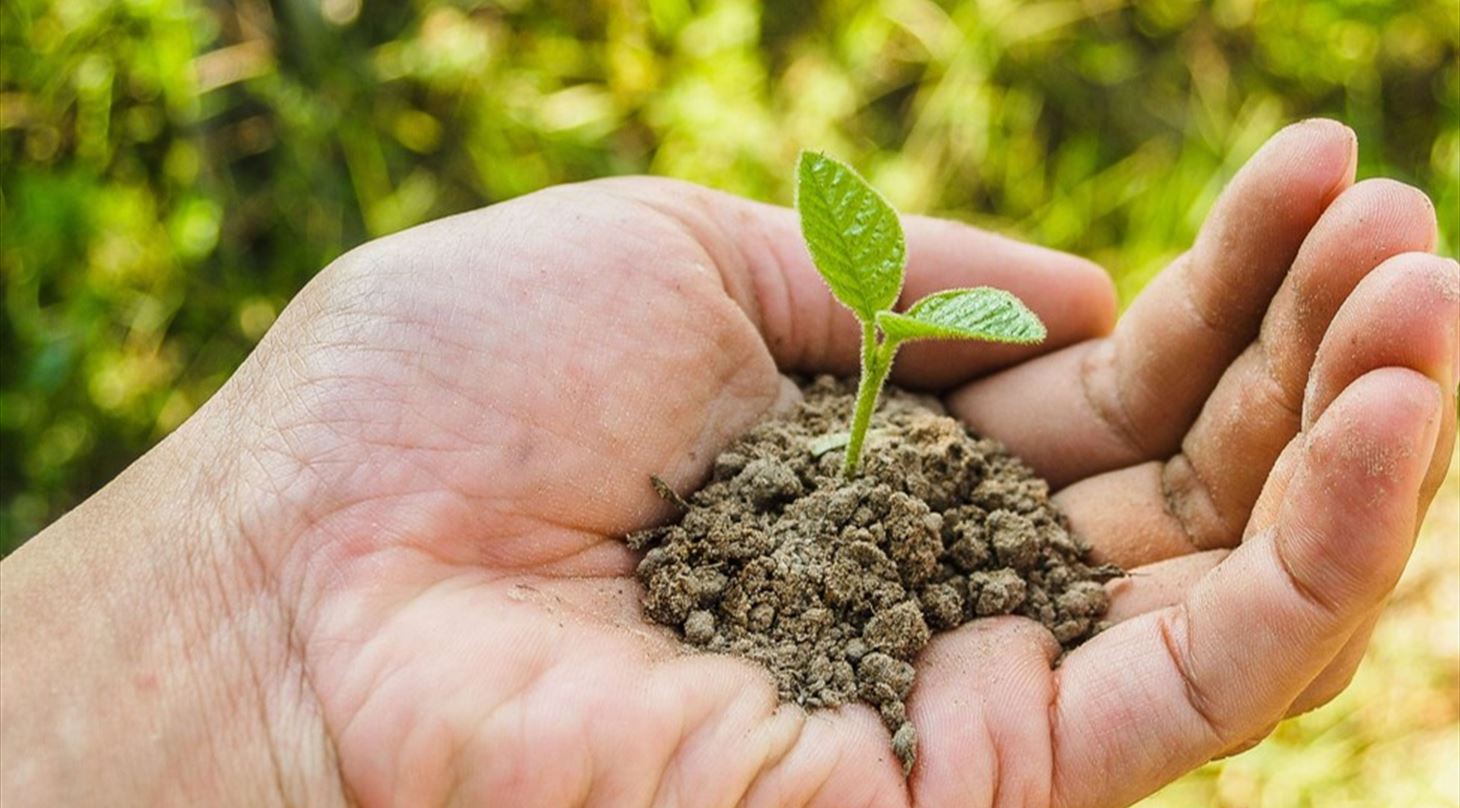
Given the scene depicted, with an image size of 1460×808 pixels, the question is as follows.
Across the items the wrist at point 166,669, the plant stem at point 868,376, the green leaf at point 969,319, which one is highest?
the green leaf at point 969,319

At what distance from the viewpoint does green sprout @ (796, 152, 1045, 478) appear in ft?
6.57

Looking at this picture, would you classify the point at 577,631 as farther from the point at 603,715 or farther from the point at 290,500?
the point at 290,500

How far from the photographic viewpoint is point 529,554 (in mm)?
1962

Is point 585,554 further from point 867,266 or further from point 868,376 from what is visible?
point 867,266

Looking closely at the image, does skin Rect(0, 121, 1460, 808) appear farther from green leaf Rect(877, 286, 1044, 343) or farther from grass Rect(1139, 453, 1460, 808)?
grass Rect(1139, 453, 1460, 808)

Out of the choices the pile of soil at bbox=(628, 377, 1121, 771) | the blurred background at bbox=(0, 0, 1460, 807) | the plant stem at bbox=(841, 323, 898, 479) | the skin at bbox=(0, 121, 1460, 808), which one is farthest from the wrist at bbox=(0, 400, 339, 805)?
the blurred background at bbox=(0, 0, 1460, 807)

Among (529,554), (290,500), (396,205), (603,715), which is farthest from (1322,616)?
(396,205)

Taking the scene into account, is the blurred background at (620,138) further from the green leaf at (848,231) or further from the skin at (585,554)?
the green leaf at (848,231)

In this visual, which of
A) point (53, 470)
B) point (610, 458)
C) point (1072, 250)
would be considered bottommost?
point (53, 470)

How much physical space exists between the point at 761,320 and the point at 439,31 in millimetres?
1875

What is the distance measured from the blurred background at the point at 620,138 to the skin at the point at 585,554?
4.16 ft

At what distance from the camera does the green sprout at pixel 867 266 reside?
78.9 inches

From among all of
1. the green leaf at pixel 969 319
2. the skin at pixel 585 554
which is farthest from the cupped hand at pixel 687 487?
the green leaf at pixel 969 319

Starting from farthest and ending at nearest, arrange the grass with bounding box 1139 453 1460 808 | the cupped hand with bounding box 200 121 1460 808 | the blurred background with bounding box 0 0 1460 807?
the blurred background with bounding box 0 0 1460 807 → the grass with bounding box 1139 453 1460 808 → the cupped hand with bounding box 200 121 1460 808
